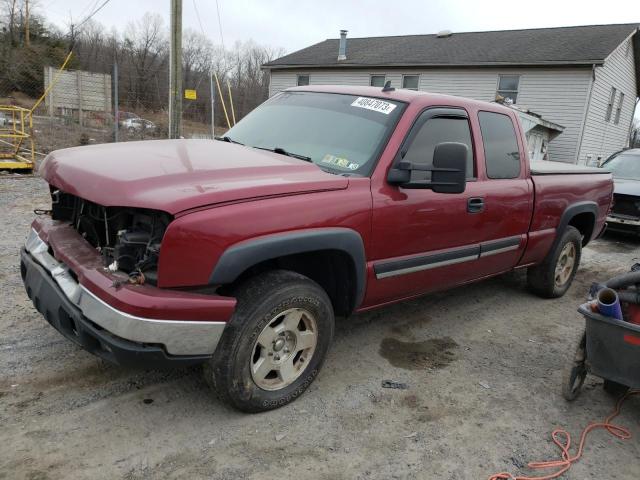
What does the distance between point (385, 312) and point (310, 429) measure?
6.59 ft

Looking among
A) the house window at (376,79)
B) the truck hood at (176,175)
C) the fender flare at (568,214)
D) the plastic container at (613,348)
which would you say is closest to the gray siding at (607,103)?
the house window at (376,79)

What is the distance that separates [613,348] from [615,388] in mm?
659

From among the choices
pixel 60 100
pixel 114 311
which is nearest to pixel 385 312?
pixel 114 311

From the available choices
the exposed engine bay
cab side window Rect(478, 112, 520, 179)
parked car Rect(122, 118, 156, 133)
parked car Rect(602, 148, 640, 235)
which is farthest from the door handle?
parked car Rect(122, 118, 156, 133)

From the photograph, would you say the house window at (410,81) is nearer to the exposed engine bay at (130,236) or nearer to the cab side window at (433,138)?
the cab side window at (433,138)

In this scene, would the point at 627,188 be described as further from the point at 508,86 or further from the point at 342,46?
the point at 342,46

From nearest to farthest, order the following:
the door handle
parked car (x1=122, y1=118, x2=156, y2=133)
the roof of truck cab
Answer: the roof of truck cab → the door handle → parked car (x1=122, y1=118, x2=156, y2=133)

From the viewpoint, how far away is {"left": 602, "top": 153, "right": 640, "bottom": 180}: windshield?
9867 mm

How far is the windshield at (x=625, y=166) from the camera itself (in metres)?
9.87

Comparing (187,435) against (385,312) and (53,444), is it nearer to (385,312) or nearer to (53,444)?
(53,444)

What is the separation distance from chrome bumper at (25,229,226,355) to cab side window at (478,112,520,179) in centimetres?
270

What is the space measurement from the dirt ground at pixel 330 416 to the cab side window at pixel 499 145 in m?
1.44

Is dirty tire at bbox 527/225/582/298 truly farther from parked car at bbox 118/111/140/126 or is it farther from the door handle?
parked car at bbox 118/111/140/126

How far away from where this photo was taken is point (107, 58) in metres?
25.6
